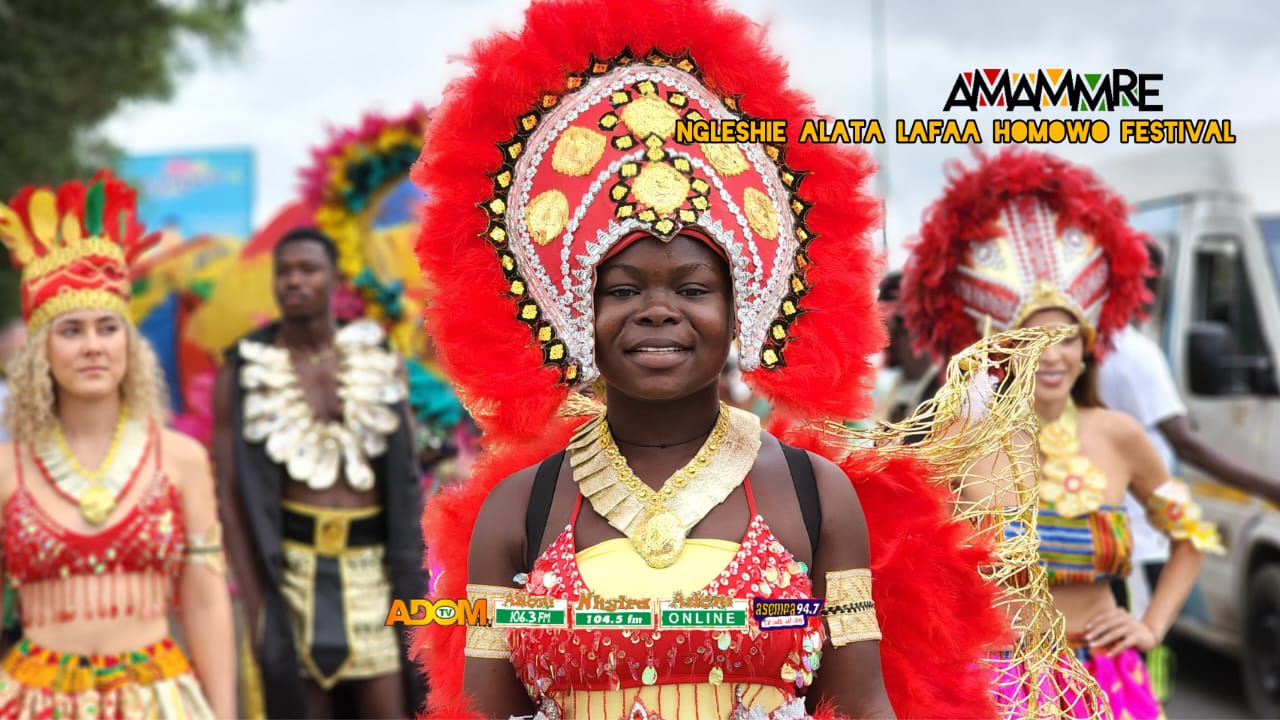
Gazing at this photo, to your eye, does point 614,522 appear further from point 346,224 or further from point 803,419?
point 346,224

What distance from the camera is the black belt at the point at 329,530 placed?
6164 mm

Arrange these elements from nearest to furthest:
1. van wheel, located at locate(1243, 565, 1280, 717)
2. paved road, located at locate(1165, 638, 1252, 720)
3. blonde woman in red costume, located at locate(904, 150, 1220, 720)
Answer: blonde woman in red costume, located at locate(904, 150, 1220, 720)
van wheel, located at locate(1243, 565, 1280, 717)
paved road, located at locate(1165, 638, 1252, 720)

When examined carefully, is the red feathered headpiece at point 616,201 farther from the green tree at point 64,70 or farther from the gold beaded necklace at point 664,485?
the green tree at point 64,70

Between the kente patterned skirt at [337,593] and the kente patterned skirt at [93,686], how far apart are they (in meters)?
1.54

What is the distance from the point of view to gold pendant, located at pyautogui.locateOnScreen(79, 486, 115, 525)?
176 inches

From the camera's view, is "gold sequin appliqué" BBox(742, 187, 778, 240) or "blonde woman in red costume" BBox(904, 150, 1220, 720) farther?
"blonde woman in red costume" BBox(904, 150, 1220, 720)

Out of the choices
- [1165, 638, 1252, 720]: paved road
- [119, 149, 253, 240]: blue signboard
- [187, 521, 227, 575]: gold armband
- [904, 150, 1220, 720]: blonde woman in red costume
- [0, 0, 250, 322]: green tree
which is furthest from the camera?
[119, 149, 253, 240]: blue signboard

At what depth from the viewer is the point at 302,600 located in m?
6.15

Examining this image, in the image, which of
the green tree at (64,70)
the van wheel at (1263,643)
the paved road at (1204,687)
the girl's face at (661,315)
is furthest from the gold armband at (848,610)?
the green tree at (64,70)

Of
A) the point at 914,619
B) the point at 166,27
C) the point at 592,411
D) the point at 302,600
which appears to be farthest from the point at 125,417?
the point at 166,27

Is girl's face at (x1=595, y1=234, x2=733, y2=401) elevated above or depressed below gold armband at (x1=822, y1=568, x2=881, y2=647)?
above

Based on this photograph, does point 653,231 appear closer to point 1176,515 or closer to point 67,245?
point 1176,515

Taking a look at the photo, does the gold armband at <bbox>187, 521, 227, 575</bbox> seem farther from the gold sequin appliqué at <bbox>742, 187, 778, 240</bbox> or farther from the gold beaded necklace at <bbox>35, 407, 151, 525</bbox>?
the gold sequin appliqué at <bbox>742, 187, 778, 240</bbox>

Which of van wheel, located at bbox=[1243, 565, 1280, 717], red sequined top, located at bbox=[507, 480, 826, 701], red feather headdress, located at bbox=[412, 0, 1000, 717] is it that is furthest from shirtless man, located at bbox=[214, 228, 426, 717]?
van wheel, located at bbox=[1243, 565, 1280, 717]
